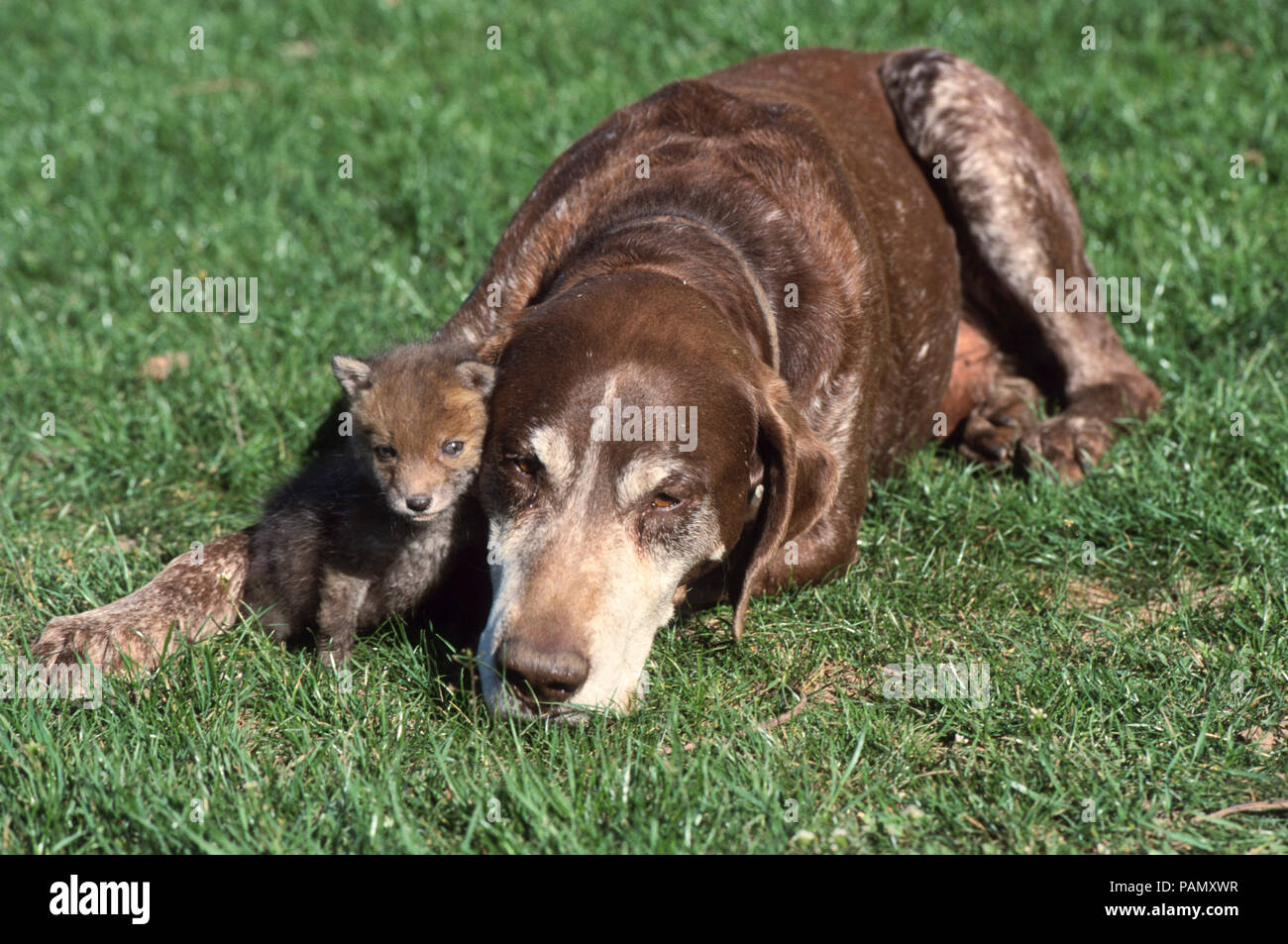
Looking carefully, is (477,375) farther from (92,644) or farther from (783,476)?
(92,644)

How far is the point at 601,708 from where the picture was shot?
335 cm

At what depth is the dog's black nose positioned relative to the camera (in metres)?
3.19

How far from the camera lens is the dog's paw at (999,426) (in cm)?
519

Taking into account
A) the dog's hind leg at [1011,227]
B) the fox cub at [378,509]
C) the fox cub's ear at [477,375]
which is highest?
the dog's hind leg at [1011,227]

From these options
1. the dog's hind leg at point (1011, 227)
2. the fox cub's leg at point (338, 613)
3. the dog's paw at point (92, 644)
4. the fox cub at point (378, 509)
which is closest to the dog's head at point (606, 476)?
the fox cub at point (378, 509)

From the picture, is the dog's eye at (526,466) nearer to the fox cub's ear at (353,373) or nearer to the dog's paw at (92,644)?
the fox cub's ear at (353,373)

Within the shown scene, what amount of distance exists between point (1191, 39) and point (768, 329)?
4.70 meters

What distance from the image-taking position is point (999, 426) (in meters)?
5.30

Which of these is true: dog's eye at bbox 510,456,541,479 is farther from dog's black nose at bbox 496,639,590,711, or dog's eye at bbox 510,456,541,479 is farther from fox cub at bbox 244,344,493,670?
dog's black nose at bbox 496,639,590,711

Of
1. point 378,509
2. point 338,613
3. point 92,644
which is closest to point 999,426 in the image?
point 378,509

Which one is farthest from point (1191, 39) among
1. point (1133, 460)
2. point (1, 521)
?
point (1, 521)

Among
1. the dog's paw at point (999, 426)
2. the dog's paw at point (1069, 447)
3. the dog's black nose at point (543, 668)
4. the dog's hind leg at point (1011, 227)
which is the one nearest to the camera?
the dog's black nose at point (543, 668)

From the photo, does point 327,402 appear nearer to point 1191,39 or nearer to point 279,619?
point 279,619

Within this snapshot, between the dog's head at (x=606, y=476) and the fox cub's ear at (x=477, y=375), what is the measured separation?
3 centimetres
